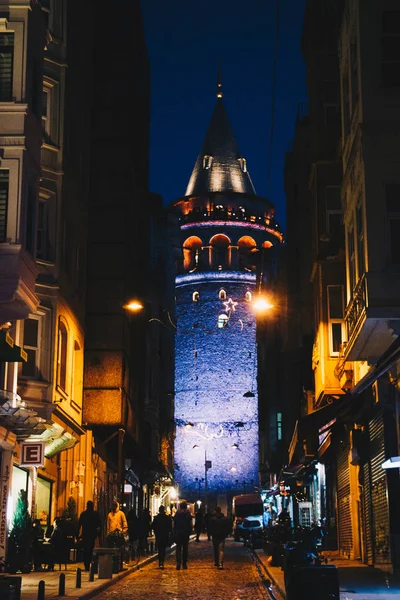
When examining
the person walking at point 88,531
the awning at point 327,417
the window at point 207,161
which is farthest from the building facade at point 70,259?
the window at point 207,161

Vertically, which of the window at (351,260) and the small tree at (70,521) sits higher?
the window at (351,260)

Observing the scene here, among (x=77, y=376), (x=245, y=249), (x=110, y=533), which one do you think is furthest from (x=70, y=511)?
(x=245, y=249)

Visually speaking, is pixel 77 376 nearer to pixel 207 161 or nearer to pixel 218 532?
pixel 218 532

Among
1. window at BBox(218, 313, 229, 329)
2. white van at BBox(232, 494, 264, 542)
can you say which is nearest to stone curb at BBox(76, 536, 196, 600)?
white van at BBox(232, 494, 264, 542)

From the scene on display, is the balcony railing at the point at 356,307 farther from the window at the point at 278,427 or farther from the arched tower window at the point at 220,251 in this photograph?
the arched tower window at the point at 220,251

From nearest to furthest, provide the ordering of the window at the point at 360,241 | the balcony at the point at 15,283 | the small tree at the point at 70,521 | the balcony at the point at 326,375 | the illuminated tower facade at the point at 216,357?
the balcony at the point at 15,283 → the window at the point at 360,241 → the small tree at the point at 70,521 → the balcony at the point at 326,375 → the illuminated tower facade at the point at 216,357

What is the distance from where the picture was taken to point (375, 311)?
62.6 feet

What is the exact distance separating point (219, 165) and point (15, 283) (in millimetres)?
89099

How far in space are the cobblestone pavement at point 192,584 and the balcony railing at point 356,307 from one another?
5.58m

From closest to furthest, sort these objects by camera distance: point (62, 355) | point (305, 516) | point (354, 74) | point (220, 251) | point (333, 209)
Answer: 1. point (354, 74)
2. point (333, 209)
3. point (62, 355)
4. point (305, 516)
5. point (220, 251)

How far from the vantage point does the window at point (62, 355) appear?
1120 inches

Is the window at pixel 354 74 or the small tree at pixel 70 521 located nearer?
the window at pixel 354 74

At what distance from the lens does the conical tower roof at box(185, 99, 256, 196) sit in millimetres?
105438

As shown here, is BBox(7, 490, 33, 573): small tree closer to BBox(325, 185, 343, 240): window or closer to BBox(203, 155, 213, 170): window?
BBox(325, 185, 343, 240): window
